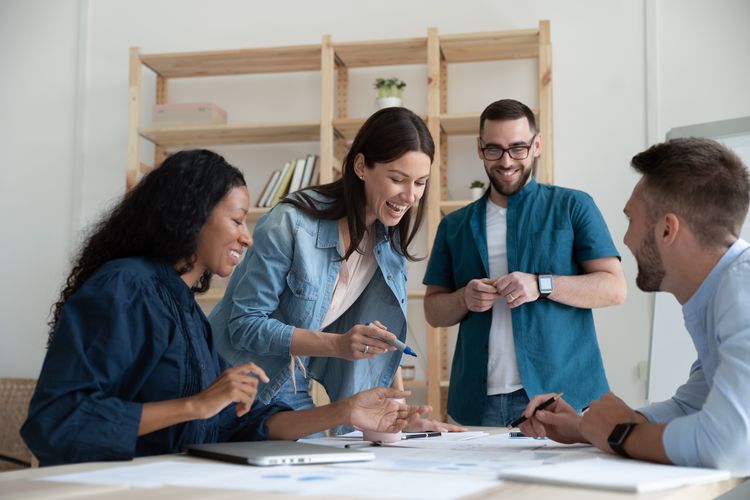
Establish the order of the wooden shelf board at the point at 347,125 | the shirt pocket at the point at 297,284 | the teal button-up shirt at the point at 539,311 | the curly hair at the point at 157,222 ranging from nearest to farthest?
the curly hair at the point at 157,222 → the shirt pocket at the point at 297,284 → the teal button-up shirt at the point at 539,311 → the wooden shelf board at the point at 347,125

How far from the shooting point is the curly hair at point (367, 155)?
2094 millimetres

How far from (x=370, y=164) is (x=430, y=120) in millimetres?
1944

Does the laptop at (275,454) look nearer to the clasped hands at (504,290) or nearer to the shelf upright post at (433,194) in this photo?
the clasped hands at (504,290)

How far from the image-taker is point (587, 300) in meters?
2.35

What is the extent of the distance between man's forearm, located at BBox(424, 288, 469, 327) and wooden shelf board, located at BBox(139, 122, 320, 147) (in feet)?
6.15

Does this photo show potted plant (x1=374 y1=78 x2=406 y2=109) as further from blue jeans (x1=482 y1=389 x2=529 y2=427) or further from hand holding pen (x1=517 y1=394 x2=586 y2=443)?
hand holding pen (x1=517 y1=394 x2=586 y2=443)

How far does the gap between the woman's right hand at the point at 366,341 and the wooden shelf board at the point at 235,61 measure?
2648 millimetres

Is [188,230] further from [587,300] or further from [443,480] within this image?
[587,300]

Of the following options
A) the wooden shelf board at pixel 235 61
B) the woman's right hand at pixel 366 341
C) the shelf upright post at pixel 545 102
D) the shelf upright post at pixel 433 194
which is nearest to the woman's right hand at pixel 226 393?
the woman's right hand at pixel 366 341

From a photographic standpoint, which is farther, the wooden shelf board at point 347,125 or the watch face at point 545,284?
the wooden shelf board at point 347,125

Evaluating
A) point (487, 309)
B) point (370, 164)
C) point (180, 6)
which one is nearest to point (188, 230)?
point (370, 164)

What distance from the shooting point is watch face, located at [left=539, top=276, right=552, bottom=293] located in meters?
2.29

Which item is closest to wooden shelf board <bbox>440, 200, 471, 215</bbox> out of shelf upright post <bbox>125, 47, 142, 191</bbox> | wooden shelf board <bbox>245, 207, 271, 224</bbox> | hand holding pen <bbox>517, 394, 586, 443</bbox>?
wooden shelf board <bbox>245, 207, 271, 224</bbox>

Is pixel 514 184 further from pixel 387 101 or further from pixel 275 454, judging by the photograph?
pixel 387 101
